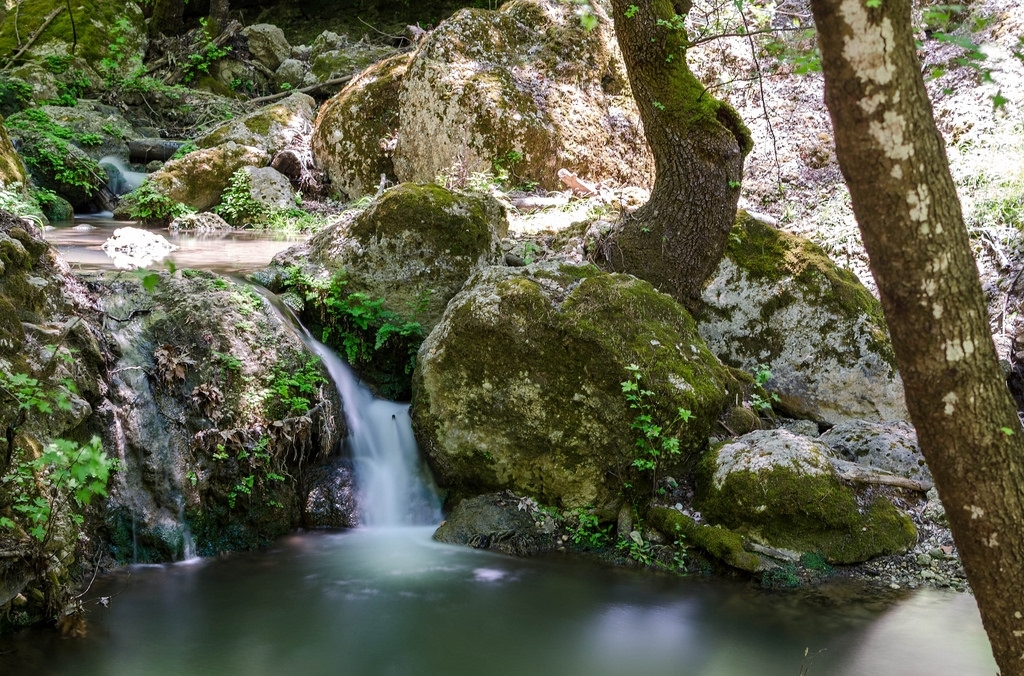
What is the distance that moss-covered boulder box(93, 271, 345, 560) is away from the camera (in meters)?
5.20

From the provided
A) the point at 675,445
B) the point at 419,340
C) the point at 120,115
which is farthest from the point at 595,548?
the point at 120,115

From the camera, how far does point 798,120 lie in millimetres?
11891

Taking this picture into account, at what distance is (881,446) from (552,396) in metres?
2.66

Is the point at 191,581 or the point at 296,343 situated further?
the point at 296,343

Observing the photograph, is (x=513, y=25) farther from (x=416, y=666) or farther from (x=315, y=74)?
(x=416, y=666)

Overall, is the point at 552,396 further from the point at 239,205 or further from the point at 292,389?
the point at 239,205

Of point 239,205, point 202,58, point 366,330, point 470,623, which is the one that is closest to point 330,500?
point 366,330

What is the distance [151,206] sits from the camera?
10.7 meters

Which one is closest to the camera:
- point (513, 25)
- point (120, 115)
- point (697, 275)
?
point (697, 275)

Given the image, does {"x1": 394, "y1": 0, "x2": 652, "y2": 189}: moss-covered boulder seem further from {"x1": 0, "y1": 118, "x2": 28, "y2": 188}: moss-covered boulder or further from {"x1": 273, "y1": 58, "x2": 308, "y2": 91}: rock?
{"x1": 273, "y1": 58, "x2": 308, "y2": 91}: rock

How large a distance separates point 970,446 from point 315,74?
1593 cm

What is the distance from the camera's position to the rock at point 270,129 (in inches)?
480

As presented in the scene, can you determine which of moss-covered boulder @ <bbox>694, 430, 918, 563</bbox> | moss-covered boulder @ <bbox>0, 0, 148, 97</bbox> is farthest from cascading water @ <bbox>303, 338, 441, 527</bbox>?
moss-covered boulder @ <bbox>0, 0, 148, 97</bbox>

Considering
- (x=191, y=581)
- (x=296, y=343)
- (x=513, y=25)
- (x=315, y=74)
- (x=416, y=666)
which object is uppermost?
(x=315, y=74)
